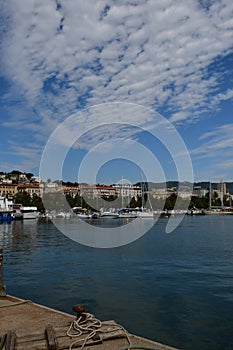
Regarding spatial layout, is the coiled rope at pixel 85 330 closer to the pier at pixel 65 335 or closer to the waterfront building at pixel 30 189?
the pier at pixel 65 335

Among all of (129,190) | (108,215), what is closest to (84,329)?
(108,215)

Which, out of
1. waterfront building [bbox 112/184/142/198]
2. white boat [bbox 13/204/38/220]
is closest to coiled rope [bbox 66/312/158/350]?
white boat [bbox 13/204/38/220]

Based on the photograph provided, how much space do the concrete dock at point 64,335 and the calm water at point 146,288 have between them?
347 cm

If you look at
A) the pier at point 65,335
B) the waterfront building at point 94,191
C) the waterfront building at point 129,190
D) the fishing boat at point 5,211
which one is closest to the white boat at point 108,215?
the fishing boat at point 5,211

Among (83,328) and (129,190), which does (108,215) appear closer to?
(129,190)

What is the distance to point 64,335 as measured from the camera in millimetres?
7395

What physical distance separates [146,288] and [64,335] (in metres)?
9.66

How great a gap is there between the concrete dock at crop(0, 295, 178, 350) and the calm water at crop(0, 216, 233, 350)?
137 inches

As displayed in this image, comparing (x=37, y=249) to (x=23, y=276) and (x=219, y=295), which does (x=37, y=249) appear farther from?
(x=219, y=295)

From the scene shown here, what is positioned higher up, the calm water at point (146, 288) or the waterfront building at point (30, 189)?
the waterfront building at point (30, 189)

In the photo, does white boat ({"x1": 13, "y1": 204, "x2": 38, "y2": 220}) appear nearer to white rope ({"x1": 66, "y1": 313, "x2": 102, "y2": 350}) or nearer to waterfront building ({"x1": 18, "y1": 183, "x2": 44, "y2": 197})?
waterfront building ({"x1": 18, "y1": 183, "x2": 44, "y2": 197})

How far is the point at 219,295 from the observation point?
15.5 metres

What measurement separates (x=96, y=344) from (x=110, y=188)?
18453 centimetres

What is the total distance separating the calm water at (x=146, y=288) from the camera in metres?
11.5
